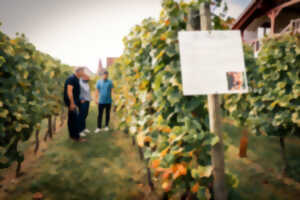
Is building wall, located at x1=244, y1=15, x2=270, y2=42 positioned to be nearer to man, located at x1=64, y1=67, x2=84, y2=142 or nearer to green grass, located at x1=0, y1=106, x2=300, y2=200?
green grass, located at x1=0, y1=106, x2=300, y2=200

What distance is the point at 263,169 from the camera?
4.38 metres

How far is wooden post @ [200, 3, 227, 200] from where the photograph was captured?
177 centimetres

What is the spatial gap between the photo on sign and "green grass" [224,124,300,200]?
1.00m

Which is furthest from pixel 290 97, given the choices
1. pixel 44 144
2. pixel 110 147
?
pixel 44 144

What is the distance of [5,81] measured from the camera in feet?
9.52

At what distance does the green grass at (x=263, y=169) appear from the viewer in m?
3.43

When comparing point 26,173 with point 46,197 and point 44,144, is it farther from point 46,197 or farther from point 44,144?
point 44,144

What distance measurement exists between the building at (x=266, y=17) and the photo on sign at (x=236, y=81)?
35.8ft

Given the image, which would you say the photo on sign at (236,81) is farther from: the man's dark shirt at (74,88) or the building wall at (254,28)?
the building wall at (254,28)

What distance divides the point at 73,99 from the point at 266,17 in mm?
15543

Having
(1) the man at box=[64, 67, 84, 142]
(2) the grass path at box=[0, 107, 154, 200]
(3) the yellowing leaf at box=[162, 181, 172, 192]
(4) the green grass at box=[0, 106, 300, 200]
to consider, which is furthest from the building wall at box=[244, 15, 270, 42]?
(3) the yellowing leaf at box=[162, 181, 172, 192]

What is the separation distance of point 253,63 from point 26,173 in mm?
5698

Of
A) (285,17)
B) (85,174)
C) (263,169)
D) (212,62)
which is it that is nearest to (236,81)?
(212,62)

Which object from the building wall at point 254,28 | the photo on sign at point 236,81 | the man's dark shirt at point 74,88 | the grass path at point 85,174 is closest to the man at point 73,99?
the man's dark shirt at point 74,88
